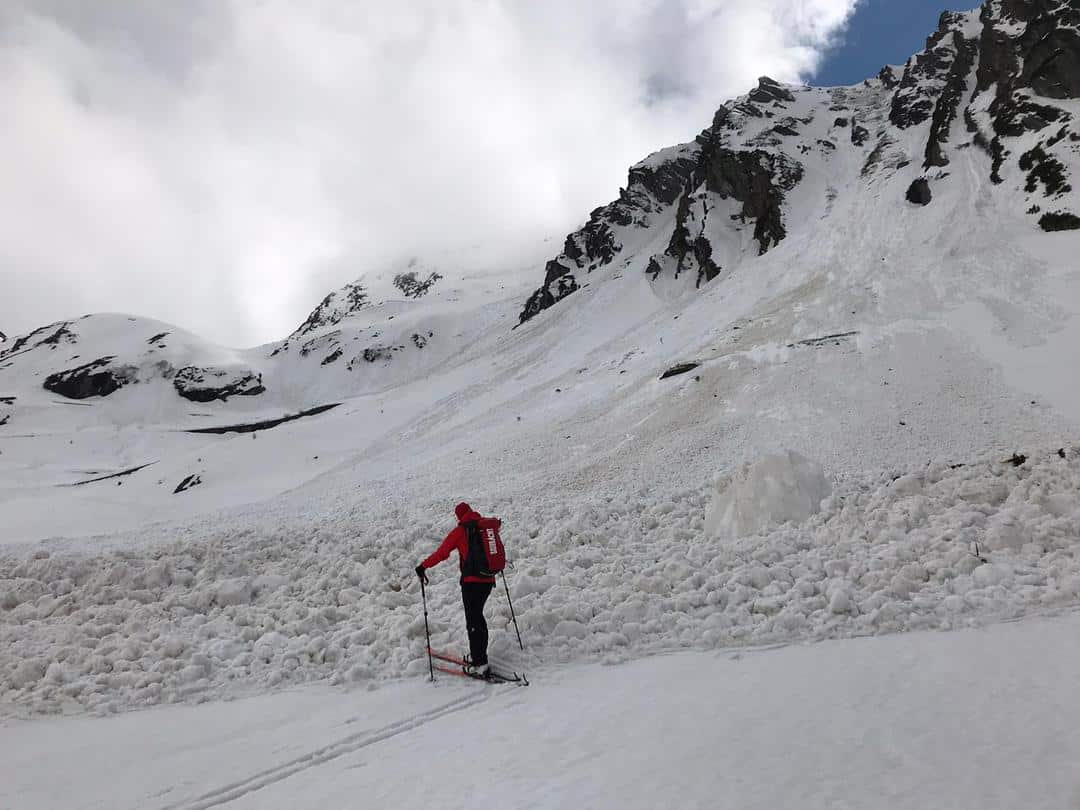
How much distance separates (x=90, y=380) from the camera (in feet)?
334

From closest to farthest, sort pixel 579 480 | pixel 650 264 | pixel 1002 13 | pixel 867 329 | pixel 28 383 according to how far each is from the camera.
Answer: pixel 579 480, pixel 867 329, pixel 1002 13, pixel 650 264, pixel 28 383

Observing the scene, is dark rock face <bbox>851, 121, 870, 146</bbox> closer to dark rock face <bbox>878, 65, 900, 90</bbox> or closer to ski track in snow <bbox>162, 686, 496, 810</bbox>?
dark rock face <bbox>878, 65, 900, 90</bbox>

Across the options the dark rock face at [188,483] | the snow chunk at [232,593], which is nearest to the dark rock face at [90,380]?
the dark rock face at [188,483]

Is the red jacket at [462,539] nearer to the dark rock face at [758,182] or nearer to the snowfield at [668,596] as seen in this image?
the snowfield at [668,596]

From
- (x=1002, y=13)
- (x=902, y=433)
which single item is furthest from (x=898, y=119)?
(x=902, y=433)

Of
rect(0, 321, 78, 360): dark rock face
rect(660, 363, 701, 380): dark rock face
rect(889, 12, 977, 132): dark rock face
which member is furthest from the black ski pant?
rect(0, 321, 78, 360): dark rock face

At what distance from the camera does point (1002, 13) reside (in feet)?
192

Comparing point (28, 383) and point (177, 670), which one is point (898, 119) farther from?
point (28, 383)

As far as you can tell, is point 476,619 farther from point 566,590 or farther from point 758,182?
point 758,182

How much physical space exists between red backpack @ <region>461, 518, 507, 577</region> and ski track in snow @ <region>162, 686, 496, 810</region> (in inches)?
50.6

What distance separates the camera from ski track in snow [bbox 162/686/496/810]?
177 inches

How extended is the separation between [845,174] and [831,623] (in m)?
68.3

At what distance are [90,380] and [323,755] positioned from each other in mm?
123277

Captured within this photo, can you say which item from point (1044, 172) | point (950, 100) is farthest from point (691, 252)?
point (1044, 172)
